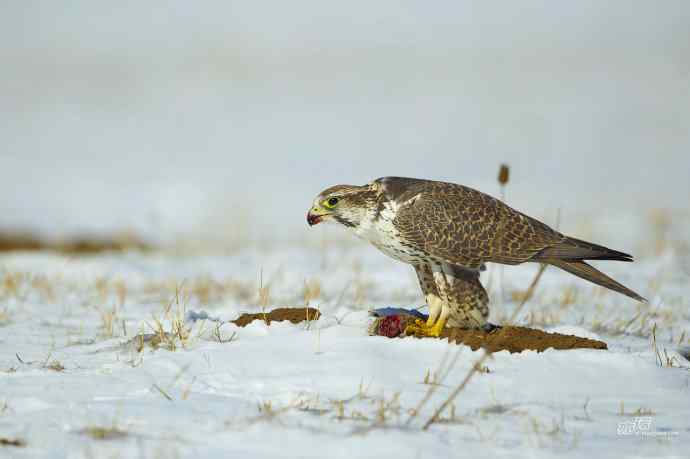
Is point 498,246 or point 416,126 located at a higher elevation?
point 416,126

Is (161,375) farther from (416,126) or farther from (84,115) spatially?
(84,115)

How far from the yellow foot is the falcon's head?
2.12ft

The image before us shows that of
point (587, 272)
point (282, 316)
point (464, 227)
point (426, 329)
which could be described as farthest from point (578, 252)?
point (282, 316)

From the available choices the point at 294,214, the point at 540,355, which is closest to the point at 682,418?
the point at 540,355

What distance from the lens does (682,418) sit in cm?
320

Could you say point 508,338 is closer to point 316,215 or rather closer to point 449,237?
point 449,237

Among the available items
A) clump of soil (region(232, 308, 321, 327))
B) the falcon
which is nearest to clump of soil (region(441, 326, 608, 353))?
the falcon

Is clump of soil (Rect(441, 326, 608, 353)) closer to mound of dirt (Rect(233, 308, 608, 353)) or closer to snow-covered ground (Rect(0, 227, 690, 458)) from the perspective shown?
mound of dirt (Rect(233, 308, 608, 353))

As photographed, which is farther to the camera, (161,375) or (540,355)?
(540,355)

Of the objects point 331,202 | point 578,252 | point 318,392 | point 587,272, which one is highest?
point 331,202

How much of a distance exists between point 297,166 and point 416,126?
7.45 metres

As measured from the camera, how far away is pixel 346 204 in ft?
15.0

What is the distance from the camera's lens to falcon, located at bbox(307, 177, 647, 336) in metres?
4.32

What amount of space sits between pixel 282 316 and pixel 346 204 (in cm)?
72
